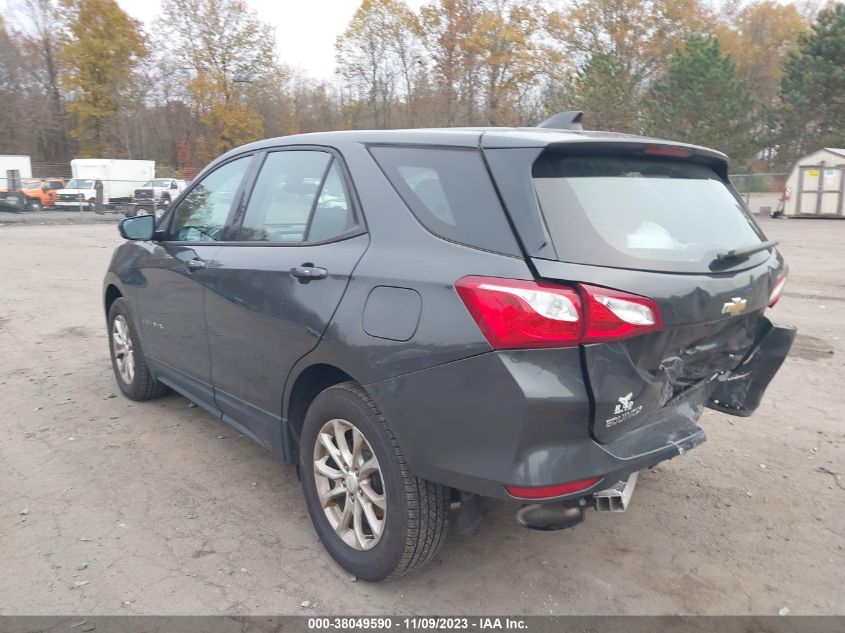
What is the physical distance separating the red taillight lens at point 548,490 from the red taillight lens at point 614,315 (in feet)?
1.64

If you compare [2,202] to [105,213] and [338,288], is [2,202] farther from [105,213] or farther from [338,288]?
[338,288]

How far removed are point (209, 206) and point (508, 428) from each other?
8.54 feet

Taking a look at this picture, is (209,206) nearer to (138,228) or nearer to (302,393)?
(138,228)

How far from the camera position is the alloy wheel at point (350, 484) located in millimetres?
2797

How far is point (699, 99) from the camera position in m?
37.2

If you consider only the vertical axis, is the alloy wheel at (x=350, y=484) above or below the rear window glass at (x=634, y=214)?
below

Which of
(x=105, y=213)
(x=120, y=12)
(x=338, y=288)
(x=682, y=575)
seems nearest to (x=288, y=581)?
(x=338, y=288)

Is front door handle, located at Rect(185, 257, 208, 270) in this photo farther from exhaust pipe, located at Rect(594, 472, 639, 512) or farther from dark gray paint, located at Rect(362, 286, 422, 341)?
exhaust pipe, located at Rect(594, 472, 639, 512)

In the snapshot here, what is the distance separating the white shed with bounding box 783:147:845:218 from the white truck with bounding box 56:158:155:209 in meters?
29.5

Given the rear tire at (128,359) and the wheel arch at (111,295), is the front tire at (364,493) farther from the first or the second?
the wheel arch at (111,295)

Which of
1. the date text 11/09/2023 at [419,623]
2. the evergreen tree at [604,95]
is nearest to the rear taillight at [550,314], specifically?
the date text 11/09/2023 at [419,623]

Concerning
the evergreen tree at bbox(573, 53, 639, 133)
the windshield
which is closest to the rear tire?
the evergreen tree at bbox(573, 53, 639, 133)

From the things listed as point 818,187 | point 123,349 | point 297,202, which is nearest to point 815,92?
point 818,187

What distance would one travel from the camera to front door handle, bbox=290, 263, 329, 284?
2924mm
